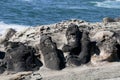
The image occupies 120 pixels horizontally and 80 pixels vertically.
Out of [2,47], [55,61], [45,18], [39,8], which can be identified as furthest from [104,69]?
[39,8]

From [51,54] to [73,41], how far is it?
583 mm

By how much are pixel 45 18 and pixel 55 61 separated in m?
21.0

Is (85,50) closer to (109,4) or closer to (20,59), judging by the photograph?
(20,59)

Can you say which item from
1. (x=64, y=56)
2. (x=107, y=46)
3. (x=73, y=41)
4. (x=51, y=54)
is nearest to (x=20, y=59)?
(x=51, y=54)

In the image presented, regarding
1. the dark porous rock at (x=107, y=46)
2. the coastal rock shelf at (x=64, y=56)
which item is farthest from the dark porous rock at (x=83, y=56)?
the dark porous rock at (x=107, y=46)

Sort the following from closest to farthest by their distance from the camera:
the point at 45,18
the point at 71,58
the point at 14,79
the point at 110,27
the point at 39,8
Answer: the point at 14,79
the point at 71,58
the point at 110,27
the point at 45,18
the point at 39,8

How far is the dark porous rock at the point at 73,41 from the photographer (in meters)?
10.7

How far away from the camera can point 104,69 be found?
33.5 ft

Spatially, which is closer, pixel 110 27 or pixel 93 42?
pixel 93 42

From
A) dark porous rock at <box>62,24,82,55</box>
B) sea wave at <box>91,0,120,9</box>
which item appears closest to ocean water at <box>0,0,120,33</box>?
sea wave at <box>91,0,120,9</box>

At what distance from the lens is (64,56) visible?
35.1ft

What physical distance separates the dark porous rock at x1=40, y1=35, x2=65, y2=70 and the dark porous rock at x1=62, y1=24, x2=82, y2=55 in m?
0.19

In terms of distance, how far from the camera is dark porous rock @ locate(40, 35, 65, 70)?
34.0 ft

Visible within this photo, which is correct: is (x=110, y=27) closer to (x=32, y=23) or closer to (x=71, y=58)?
(x=71, y=58)
